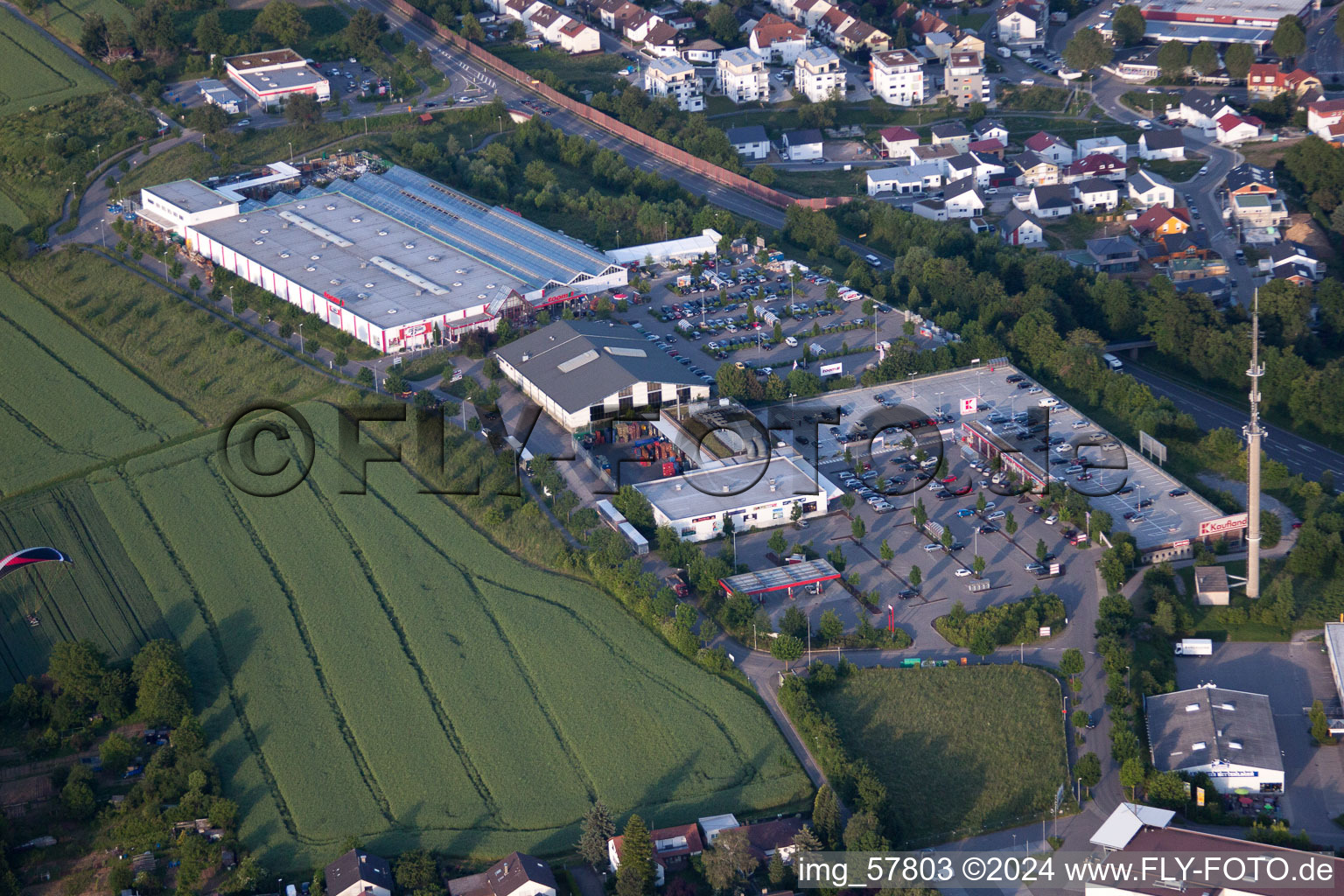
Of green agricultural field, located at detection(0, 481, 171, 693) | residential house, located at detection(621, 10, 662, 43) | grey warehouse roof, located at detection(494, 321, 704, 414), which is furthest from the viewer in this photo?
residential house, located at detection(621, 10, 662, 43)

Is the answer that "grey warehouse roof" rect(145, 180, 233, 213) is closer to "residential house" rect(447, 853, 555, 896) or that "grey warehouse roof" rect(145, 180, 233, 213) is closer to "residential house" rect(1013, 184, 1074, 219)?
"residential house" rect(1013, 184, 1074, 219)

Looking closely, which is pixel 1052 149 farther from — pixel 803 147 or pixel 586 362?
pixel 586 362

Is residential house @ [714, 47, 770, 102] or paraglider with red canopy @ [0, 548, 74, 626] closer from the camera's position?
paraglider with red canopy @ [0, 548, 74, 626]

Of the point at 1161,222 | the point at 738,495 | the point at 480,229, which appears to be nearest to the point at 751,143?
the point at 480,229

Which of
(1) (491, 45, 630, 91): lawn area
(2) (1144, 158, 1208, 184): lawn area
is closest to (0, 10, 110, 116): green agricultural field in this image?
(1) (491, 45, 630, 91): lawn area

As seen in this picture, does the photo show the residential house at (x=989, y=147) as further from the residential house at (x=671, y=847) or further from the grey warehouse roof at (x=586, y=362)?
the residential house at (x=671, y=847)
